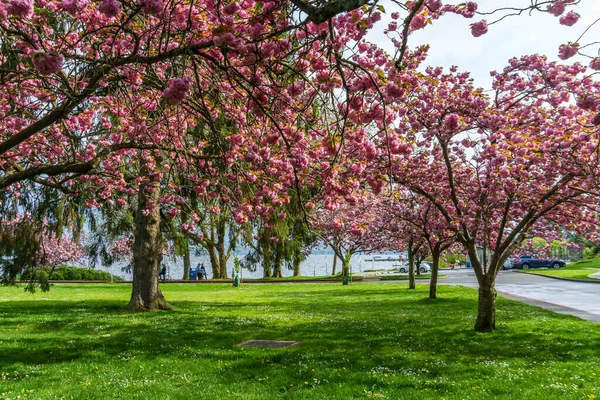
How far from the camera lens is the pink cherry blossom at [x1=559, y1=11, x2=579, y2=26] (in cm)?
596

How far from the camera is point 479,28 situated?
6309 mm

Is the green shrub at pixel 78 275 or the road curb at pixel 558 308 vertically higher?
the green shrub at pixel 78 275

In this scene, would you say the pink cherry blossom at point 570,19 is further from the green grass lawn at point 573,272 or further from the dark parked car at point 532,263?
the dark parked car at point 532,263

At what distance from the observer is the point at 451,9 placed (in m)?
7.05

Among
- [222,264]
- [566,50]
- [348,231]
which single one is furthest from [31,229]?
[222,264]

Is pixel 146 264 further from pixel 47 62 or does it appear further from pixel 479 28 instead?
pixel 47 62

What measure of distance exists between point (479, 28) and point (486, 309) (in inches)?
267

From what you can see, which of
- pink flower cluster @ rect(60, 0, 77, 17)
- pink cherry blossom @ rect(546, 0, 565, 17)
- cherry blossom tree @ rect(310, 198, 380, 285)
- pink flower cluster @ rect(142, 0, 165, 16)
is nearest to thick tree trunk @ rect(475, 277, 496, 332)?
pink cherry blossom @ rect(546, 0, 565, 17)

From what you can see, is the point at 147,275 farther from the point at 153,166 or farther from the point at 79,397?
the point at 79,397

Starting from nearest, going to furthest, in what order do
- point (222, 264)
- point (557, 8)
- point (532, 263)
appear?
point (557, 8) < point (222, 264) < point (532, 263)

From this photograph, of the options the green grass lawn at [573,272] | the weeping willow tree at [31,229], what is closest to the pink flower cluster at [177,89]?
the weeping willow tree at [31,229]

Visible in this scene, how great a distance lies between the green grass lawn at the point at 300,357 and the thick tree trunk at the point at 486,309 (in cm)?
34

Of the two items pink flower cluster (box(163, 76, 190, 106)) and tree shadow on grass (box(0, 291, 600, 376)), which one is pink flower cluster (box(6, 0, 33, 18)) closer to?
pink flower cluster (box(163, 76, 190, 106))

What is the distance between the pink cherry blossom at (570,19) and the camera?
5957mm
